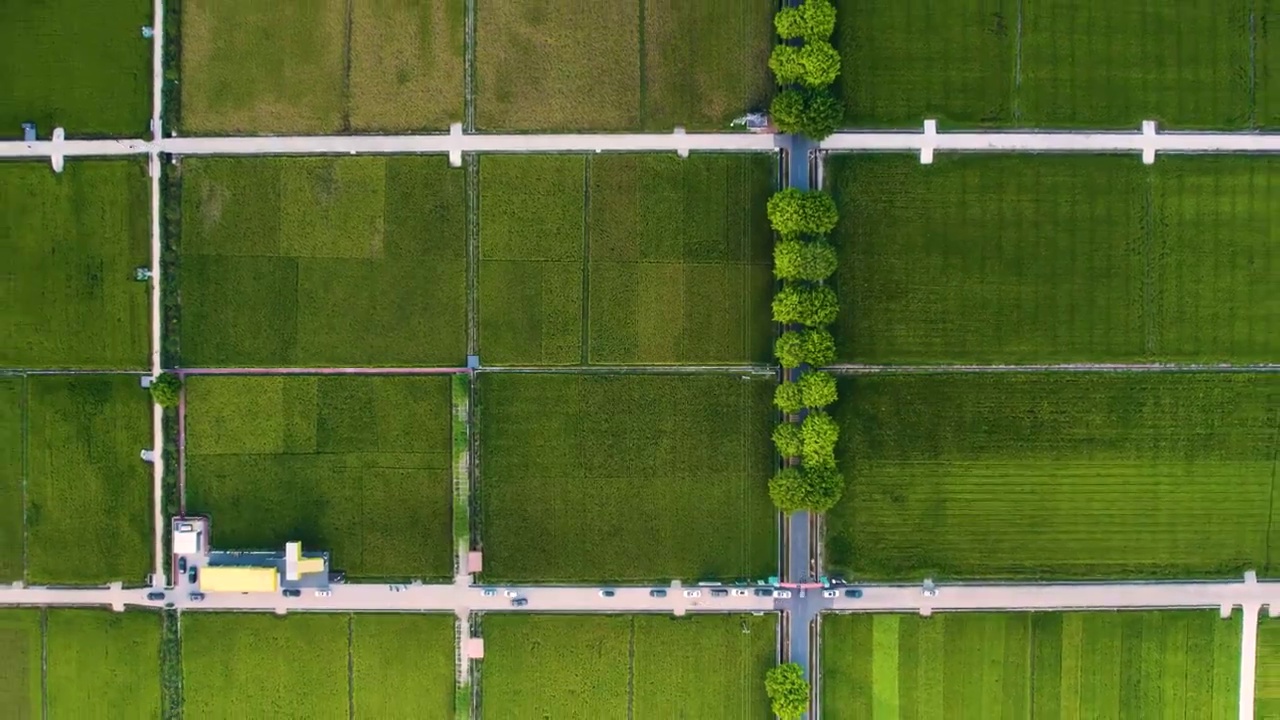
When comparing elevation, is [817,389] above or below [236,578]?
above

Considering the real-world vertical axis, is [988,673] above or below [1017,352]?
below

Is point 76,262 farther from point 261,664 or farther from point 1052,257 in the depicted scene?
point 1052,257

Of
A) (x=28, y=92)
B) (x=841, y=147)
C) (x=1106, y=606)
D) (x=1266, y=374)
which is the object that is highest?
(x=28, y=92)

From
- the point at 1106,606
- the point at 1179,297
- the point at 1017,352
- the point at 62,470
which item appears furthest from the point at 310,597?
the point at 1179,297

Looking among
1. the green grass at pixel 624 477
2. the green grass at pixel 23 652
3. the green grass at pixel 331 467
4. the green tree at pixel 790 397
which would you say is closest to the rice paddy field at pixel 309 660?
the green grass at pixel 331 467

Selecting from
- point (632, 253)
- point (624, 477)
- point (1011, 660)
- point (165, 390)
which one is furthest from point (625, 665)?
point (165, 390)

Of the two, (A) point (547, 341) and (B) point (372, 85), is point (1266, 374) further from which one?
(B) point (372, 85)
